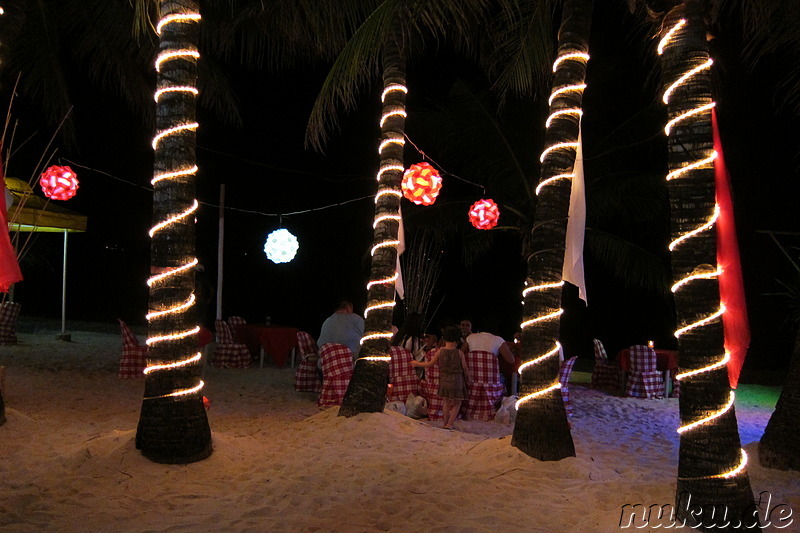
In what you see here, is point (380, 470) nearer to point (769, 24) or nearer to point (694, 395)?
point (694, 395)

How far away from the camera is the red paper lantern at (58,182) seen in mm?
9945

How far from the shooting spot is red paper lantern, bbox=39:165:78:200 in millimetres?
9945

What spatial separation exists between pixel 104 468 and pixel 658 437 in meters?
5.81

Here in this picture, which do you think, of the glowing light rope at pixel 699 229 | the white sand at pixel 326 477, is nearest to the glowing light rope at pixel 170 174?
the white sand at pixel 326 477

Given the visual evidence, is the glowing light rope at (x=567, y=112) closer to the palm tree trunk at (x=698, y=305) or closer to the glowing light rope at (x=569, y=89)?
the glowing light rope at (x=569, y=89)

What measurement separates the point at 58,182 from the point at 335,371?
5404 millimetres

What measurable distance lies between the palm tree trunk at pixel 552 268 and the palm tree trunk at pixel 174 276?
2694mm

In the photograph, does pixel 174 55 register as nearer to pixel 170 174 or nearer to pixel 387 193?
pixel 170 174

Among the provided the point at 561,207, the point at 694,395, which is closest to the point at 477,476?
the point at 694,395

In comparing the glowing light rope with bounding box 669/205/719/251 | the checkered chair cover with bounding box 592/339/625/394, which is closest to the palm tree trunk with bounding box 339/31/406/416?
the glowing light rope with bounding box 669/205/719/251

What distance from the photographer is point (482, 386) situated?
819 centimetres

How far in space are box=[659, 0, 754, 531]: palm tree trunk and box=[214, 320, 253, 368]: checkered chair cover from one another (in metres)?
8.82

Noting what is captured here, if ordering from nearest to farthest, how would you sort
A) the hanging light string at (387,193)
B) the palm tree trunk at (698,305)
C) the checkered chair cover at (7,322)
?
1. the palm tree trunk at (698,305)
2. the hanging light string at (387,193)
3. the checkered chair cover at (7,322)

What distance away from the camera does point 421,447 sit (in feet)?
19.9
